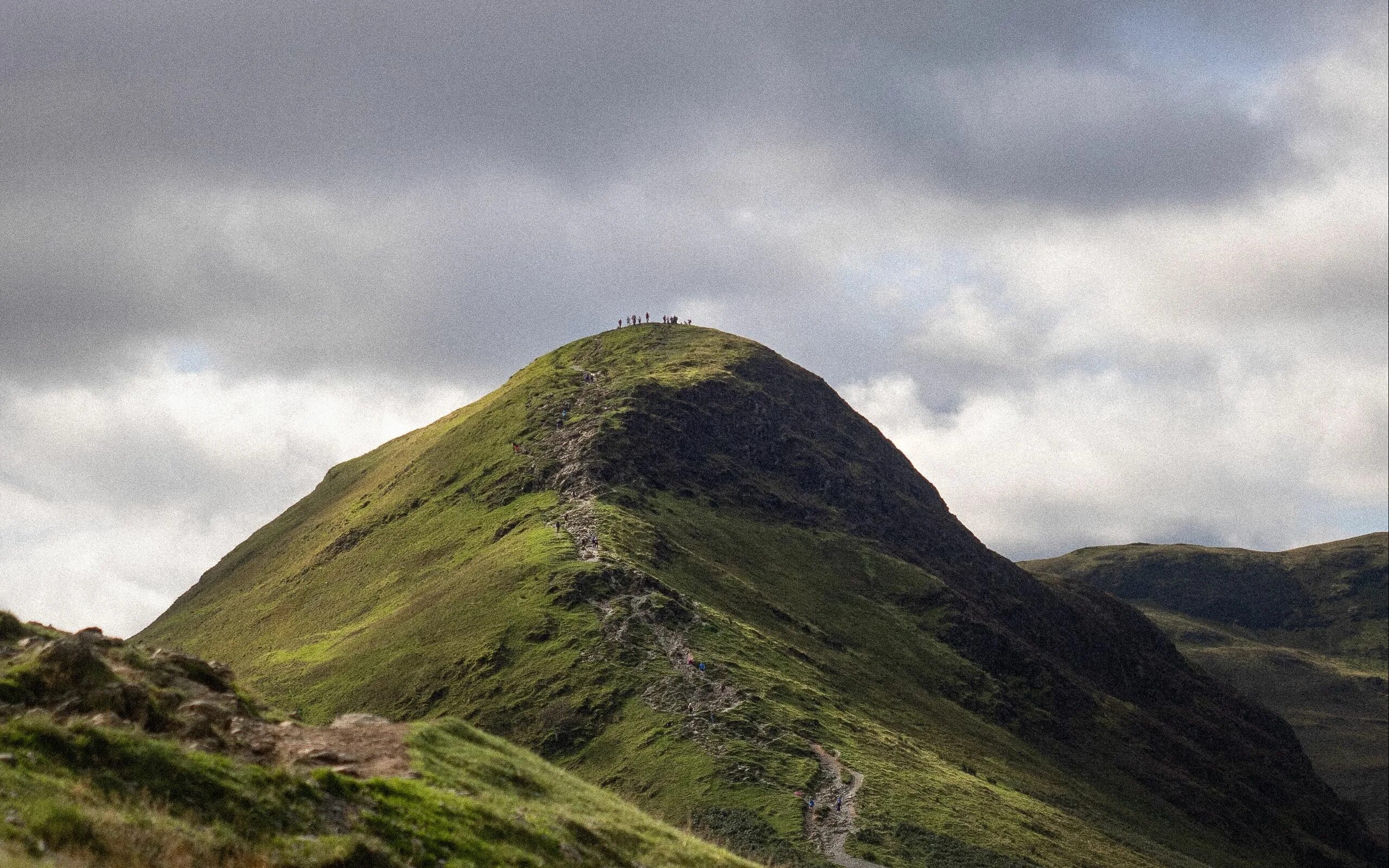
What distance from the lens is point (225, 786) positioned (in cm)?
2991

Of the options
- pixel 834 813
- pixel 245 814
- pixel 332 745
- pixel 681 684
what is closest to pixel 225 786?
pixel 245 814

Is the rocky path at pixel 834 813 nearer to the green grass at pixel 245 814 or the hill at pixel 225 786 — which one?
the hill at pixel 225 786

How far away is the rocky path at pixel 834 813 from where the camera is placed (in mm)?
93250

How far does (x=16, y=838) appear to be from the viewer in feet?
75.0

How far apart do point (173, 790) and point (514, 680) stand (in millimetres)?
101774

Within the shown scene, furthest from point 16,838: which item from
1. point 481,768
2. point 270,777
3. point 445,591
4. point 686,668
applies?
point 445,591

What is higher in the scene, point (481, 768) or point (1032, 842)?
point (481, 768)

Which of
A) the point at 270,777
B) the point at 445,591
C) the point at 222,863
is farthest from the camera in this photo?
the point at 445,591

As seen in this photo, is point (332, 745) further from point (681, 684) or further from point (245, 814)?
point (681, 684)

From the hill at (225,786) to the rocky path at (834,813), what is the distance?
52694 millimetres

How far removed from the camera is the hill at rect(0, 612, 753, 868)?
84.1 feet

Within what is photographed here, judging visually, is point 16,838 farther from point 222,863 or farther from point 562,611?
point 562,611

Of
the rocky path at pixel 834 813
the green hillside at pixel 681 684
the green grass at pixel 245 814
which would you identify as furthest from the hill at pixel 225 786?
the rocky path at pixel 834 813

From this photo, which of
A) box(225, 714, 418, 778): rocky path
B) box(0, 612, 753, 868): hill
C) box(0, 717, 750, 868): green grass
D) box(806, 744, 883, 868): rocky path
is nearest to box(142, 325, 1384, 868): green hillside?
box(806, 744, 883, 868): rocky path
